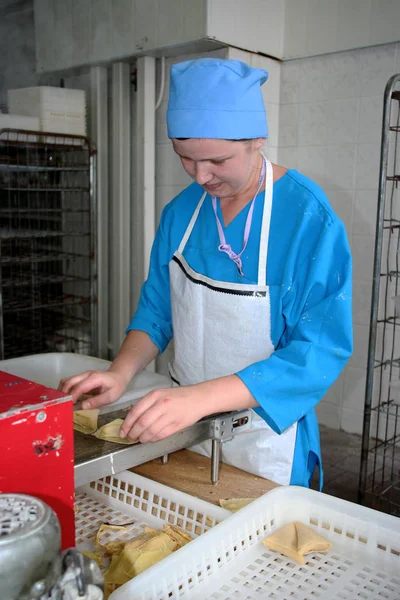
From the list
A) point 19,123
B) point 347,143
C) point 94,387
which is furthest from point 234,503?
point 19,123

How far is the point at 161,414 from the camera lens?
0.84m

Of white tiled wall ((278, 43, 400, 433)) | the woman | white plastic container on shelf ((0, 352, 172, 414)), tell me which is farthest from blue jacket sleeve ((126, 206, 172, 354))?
white tiled wall ((278, 43, 400, 433))

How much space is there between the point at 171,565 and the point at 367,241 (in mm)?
2200

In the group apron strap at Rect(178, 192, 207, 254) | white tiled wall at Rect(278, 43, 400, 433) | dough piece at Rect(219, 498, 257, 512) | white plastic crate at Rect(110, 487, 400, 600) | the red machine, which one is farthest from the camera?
white tiled wall at Rect(278, 43, 400, 433)

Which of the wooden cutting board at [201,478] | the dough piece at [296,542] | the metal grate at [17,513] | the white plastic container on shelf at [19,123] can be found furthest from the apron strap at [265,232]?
the white plastic container on shelf at [19,123]

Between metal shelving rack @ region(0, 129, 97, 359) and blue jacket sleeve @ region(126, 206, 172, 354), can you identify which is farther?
metal shelving rack @ region(0, 129, 97, 359)

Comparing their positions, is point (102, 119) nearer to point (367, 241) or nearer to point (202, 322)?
point (367, 241)

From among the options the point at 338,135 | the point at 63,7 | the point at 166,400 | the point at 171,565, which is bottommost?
the point at 171,565

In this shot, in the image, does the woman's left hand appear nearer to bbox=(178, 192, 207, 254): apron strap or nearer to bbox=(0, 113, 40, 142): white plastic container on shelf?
bbox=(178, 192, 207, 254): apron strap

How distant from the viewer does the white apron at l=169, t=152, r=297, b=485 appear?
113 cm

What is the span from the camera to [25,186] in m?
3.06

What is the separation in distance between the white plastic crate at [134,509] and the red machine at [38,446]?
230 mm

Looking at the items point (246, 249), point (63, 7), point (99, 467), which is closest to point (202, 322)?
→ point (246, 249)

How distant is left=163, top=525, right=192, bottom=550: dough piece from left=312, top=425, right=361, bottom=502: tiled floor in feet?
5.50
